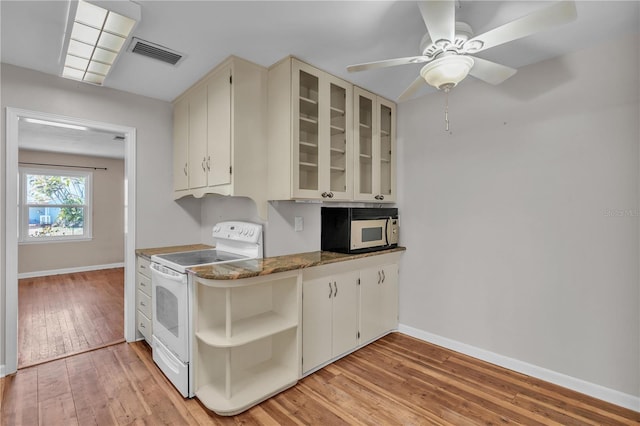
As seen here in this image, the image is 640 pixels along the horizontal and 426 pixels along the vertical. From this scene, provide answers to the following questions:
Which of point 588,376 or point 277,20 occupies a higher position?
point 277,20

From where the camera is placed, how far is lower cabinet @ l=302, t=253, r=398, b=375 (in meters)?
2.38

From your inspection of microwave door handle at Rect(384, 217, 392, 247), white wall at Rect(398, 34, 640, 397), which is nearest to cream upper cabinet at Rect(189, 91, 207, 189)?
microwave door handle at Rect(384, 217, 392, 247)

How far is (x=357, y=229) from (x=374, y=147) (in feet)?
2.83

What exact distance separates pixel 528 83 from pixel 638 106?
2.23ft

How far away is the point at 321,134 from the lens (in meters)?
2.56

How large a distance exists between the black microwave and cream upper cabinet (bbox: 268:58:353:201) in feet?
0.62

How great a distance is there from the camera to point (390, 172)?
324 cm

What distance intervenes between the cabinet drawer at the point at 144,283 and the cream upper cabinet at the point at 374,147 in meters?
2.03

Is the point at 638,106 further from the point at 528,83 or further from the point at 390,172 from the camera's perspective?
the point at 390,172

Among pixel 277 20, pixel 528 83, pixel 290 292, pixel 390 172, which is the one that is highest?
pixel 277 20

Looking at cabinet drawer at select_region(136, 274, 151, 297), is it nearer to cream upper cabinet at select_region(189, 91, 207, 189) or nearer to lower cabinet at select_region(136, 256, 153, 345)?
lower cabinet at select_region(136, 256, 153, 345)

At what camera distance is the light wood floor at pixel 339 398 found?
190cm

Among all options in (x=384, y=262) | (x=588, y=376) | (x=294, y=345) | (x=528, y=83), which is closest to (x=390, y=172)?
(x=384, y=262)

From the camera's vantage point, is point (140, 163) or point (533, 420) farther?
point (140, 163)
